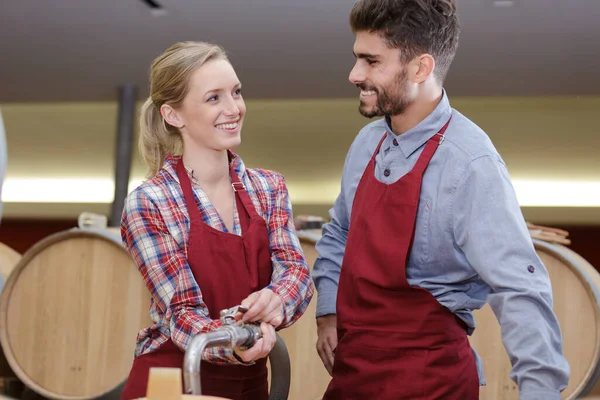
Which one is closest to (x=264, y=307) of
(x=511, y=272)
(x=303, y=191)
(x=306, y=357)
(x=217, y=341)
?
(x=217, y=341)

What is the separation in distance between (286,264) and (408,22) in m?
0.60

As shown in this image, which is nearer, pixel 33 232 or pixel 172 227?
pixel 172 227

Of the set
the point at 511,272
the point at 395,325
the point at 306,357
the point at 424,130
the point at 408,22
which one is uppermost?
the point at 408,22

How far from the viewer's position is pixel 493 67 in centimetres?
503

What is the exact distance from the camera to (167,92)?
2.01m

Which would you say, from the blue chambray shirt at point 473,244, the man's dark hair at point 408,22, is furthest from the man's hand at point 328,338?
the man's dark hair at point 408,22

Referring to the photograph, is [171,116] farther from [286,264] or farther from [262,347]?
[262,347]

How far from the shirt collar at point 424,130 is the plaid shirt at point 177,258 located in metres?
0.34

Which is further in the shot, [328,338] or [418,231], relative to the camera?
[328,338]

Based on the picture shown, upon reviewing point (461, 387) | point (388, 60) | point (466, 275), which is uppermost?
point (388, 60)

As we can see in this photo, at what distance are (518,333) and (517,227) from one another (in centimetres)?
21

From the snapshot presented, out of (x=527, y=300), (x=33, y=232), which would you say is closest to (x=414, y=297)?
(x=527, y=300)

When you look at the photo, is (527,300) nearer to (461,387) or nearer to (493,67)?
(461,387)

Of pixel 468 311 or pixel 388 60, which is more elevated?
pixel 388 60
